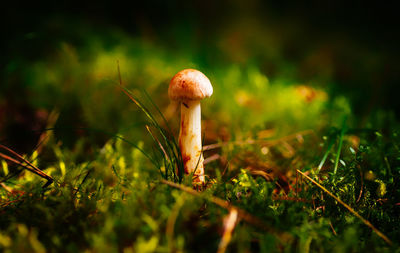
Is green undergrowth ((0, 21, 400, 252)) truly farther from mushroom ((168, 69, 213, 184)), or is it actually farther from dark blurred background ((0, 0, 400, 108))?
dark blurred background ((0, 0, 400, 108))

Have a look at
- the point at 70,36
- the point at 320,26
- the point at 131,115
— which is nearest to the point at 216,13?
the point at 320,26

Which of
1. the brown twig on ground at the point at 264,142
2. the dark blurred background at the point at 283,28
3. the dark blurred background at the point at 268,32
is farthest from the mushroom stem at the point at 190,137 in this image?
the dark blurred background at the point at 283,28

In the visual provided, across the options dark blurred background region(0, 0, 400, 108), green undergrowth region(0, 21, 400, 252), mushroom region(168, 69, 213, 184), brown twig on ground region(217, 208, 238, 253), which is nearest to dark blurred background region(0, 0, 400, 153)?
dark blurred background region(0, 0, 400, 108)

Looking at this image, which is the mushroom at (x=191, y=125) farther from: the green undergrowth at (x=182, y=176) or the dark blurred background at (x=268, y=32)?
the dark blurred background at (x=268, y=32)

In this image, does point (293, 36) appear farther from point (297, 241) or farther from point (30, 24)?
point (297, 241)

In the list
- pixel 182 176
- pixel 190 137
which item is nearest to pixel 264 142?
pixel 190 137
